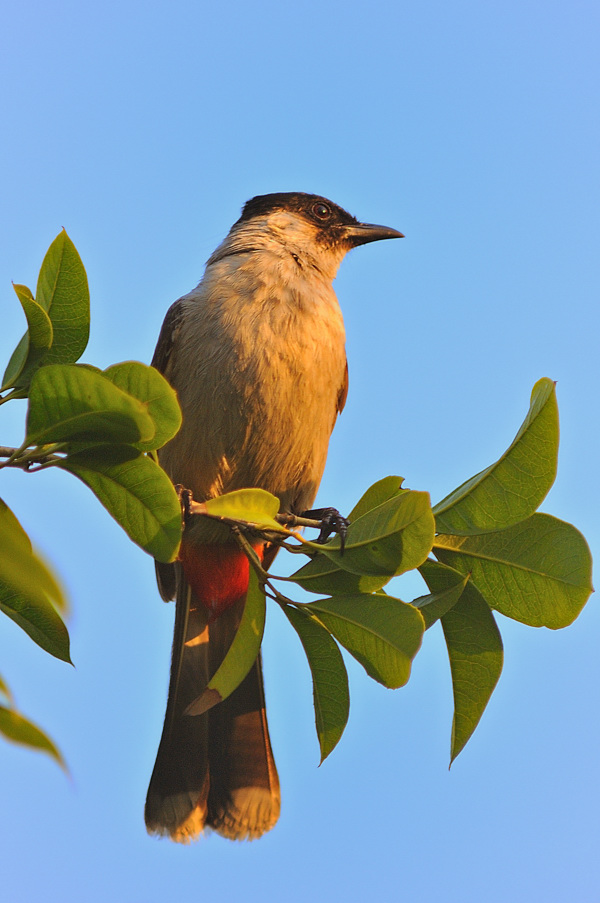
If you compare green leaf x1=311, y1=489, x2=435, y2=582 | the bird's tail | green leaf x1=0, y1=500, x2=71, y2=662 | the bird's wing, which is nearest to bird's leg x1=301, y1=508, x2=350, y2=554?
green leaf x1=311, y1=489, x2=435, y2=582

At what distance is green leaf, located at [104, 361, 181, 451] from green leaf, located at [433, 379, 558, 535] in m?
0.98

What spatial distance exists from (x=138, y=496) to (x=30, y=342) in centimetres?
44

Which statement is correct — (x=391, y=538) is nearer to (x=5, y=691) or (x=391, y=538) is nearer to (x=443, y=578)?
(x=443, y=578)

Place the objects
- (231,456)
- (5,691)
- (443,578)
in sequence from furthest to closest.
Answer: (231,456), (443,578), (5,691)

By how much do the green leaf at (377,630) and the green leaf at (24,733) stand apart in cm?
134

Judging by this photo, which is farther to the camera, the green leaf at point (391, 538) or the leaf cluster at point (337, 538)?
the green leaf at point (391, 538)

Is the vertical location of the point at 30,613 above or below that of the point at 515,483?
below

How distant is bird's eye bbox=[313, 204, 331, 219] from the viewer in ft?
18.4

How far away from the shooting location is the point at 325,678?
2717mm

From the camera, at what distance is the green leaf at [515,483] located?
2391mm

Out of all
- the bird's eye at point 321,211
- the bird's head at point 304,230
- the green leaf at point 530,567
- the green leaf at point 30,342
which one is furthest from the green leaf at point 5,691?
the bird's eye at point 321,211

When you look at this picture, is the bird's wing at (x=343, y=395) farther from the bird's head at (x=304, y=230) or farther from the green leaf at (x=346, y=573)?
the green leaf at (x=346, y=573)

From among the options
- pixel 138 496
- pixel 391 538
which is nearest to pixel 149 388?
pixel 138 496

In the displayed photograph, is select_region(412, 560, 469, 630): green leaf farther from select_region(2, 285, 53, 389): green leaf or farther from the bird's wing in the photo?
the bird's wing
